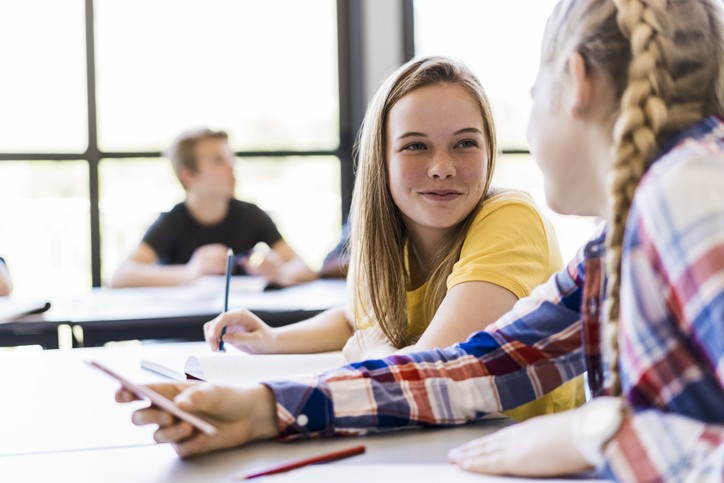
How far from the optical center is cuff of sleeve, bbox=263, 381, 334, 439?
103cm

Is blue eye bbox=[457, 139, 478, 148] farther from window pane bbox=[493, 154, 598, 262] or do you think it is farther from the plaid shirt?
window pane bbox=[493, 154, 598, 262]

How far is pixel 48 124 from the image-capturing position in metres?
4.12

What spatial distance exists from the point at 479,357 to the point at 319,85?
3.50 metres

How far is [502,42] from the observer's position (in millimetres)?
4582

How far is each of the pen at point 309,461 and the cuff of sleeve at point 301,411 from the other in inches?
2.7

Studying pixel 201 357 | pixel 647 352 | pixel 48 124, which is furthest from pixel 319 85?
pixel 647 352

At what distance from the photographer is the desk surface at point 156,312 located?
242 cm

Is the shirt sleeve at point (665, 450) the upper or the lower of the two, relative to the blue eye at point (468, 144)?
lower

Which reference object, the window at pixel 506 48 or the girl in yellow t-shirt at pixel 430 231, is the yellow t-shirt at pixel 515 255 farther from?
the window at pixel 506 48

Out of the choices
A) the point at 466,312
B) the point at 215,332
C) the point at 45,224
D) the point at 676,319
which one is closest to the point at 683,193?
the point at 676,319

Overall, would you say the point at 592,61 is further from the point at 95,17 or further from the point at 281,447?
the point at 95,17

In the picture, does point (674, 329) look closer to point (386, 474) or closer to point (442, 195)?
point (386, 474)

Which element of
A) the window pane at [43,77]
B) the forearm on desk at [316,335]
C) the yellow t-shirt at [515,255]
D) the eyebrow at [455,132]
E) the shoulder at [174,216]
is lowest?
the forearm on desk at [316,335]

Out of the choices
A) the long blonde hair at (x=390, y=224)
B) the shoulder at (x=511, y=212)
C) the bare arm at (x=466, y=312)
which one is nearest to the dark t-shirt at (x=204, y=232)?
the long blonde hair at (x=390, y=224)
